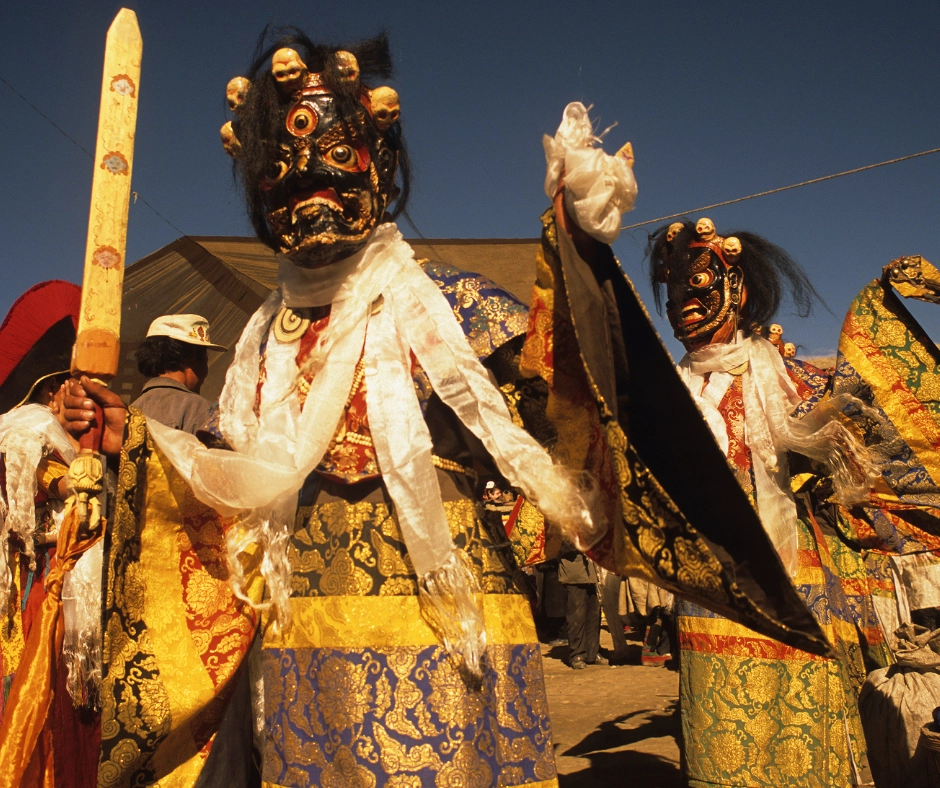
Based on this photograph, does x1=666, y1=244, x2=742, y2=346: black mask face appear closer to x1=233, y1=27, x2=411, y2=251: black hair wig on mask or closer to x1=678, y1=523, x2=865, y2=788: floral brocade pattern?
x1=678, y1=523, x2=865, y2=788: floral brocade pattern

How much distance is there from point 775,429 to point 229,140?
2.44 m

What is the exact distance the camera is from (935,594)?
18.5 feet

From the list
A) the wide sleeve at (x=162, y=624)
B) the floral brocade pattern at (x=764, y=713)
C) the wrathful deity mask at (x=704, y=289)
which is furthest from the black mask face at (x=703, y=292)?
the wide sleeve at (x=162, y=624)

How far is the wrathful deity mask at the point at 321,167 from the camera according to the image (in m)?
2.38

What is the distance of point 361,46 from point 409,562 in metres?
1.60

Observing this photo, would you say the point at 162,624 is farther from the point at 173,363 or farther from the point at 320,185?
the point at 173,363

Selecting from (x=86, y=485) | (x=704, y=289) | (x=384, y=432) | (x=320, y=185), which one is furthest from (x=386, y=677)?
(x=704, y=289)

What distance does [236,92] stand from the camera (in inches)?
102

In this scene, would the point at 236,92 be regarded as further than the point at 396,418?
Yes

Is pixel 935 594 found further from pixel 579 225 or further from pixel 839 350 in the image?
pixel 579 225

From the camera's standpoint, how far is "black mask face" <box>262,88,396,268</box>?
7.79 ft

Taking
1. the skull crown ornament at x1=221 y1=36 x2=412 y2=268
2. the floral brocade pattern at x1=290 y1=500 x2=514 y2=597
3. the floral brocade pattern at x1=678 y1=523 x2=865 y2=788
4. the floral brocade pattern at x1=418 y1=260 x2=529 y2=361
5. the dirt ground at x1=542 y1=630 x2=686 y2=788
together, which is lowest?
the dirt ground at x1=542 y1=630 x2=686 y2=788

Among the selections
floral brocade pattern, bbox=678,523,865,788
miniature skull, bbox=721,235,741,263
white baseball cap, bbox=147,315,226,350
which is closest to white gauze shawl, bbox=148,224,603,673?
floral brocade pattern, bbox=678,523,865,788

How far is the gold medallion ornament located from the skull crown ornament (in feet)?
0.47
